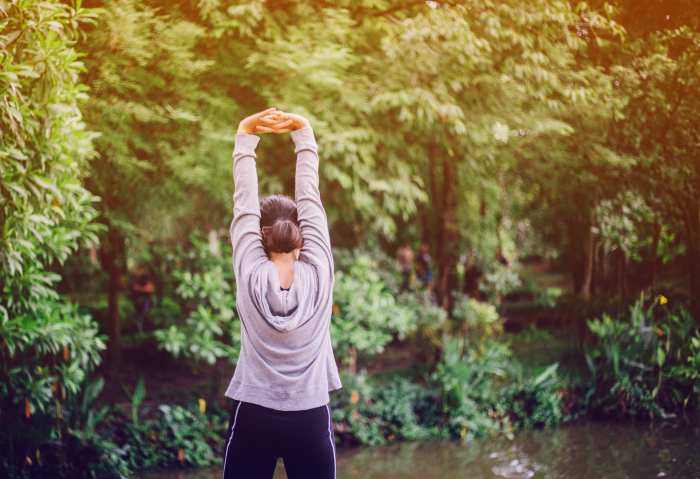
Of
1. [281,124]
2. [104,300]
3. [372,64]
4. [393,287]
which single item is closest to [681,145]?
[372,64]

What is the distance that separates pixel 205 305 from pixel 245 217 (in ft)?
16.2

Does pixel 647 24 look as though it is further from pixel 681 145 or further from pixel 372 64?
pixel 372 64

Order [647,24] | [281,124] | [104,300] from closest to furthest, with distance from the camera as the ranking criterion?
[281,124] < [647,24] < [104,300]

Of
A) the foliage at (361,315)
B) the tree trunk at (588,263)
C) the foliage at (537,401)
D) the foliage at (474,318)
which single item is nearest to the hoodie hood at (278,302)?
the foliage at (361,315)

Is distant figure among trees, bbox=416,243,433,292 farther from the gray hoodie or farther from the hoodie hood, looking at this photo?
the hoodie hood

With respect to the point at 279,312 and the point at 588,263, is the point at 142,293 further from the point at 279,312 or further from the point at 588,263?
the point at 279,312

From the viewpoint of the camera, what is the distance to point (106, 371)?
30.1ft

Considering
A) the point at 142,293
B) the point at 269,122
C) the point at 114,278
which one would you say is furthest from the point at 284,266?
the point at 142,293

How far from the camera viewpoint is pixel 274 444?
248 cm

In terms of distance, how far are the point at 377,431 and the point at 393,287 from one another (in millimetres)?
1964

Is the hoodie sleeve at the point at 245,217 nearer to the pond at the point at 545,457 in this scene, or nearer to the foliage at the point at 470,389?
the pond at the point at 545,457

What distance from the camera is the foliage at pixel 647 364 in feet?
23.0

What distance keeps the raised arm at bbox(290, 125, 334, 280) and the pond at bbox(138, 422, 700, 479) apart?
4.23 m

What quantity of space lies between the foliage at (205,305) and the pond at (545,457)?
3.69 ft
